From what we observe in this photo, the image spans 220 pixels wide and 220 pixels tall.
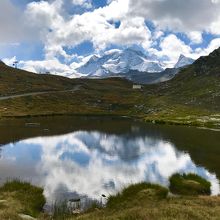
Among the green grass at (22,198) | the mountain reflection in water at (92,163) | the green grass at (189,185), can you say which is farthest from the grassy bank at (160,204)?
the green grass at (22,198)

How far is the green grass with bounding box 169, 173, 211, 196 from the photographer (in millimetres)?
46844

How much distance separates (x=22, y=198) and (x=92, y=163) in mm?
38429

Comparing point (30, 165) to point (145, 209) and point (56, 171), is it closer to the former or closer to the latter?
point (56, 171)

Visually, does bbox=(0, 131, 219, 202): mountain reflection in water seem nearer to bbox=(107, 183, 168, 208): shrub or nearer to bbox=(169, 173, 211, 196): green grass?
bbox=(169, 173, 211, 196): green grass

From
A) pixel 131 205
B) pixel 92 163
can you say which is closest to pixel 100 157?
pixel 92 163

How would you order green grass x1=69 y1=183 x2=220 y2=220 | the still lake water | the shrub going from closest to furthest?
green grass x1=69 y1=183 x2=220 y2=220
the shrub
the still lake water

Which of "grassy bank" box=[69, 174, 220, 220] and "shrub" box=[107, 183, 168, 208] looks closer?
"grassy bank" box=[69, 174, 220, 220]

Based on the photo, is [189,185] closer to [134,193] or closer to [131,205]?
[134,193]

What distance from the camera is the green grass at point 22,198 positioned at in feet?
117

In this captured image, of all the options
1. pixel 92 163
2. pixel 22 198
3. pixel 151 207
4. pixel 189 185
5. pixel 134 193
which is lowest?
pixel 92 163

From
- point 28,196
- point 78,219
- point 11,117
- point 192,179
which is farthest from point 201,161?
point 11,117

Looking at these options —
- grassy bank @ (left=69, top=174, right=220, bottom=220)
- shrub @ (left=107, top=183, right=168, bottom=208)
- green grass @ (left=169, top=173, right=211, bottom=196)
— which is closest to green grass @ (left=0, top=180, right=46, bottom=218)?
grassy bank @ (left=69, top=174, right=220, bottom=220)

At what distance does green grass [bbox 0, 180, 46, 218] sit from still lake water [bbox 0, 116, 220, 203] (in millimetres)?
3997

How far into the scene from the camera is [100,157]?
Result: 85812 millimetres
